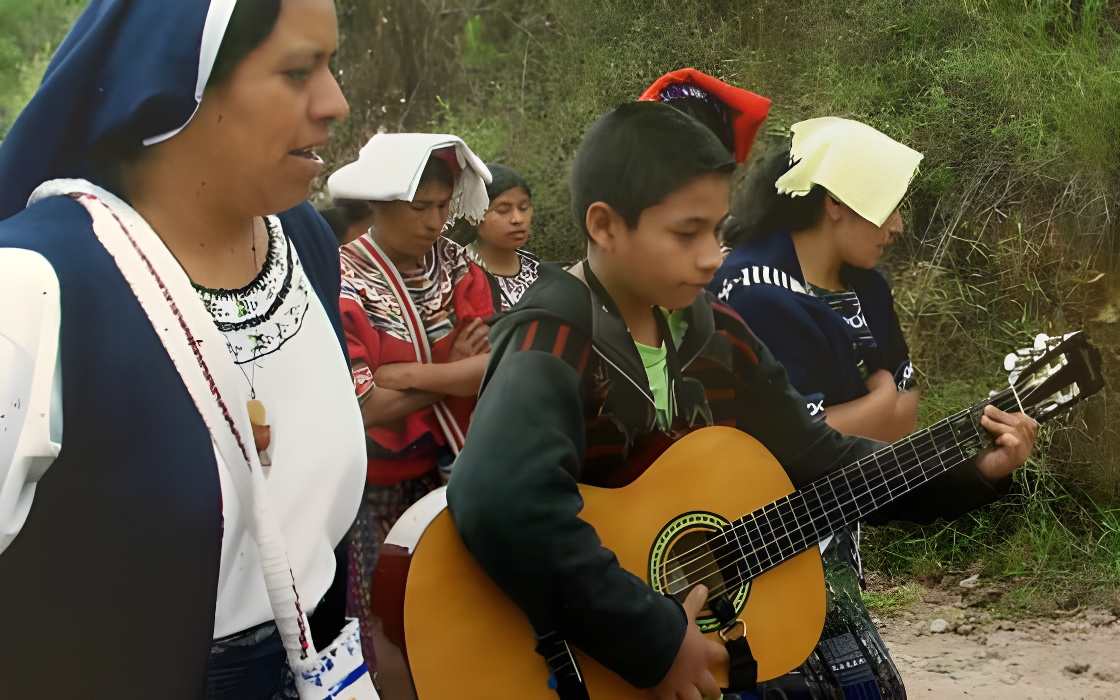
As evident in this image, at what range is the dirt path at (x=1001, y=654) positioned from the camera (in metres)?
2.82

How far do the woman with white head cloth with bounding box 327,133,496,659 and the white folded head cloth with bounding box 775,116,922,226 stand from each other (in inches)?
30.0

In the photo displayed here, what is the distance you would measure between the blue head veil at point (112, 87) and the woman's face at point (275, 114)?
0.17 ft

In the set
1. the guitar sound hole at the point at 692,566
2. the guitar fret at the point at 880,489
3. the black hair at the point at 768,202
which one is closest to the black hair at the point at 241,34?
the black hair at the point at 768,202

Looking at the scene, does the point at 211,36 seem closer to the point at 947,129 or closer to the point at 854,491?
the point at 854,491

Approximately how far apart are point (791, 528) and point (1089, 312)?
3.24 feet

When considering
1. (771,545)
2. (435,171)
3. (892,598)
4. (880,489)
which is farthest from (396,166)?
(892,598)

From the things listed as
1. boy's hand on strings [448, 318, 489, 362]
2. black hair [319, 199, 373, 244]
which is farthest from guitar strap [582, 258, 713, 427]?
black hair [319, 199, 373, 244]

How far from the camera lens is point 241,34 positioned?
1.76 m

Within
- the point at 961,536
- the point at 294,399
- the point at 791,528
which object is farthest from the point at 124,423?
the point at 961,536

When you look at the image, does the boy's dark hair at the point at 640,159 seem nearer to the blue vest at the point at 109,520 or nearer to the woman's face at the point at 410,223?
the woman's face at the point at 410,223

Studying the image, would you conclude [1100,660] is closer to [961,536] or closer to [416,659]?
[961,536]

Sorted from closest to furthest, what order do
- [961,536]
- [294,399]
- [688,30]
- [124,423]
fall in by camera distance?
[124,423]
[294,399]
[688,30]
[961,536]

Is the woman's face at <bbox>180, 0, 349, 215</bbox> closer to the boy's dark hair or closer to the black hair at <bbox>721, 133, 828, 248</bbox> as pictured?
the boy's dark hair

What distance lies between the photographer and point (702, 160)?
2297 millimetres
